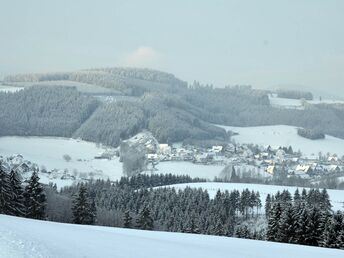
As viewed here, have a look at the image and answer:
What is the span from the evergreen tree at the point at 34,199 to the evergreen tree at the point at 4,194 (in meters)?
1.80

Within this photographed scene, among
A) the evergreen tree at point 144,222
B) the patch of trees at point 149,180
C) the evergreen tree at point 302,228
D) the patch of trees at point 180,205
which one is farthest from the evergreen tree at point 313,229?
the patch of trees at point 149,180

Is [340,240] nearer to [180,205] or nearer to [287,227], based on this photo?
[287,227]

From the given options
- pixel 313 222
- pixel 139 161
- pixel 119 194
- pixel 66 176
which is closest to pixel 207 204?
pixel 119 194

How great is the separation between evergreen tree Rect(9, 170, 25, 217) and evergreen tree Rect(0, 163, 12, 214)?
0.30m

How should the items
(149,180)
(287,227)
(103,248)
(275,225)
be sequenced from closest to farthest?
(103,248)
(287,227)
(275,225)
(149,180)

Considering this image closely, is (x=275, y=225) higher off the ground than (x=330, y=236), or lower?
lower

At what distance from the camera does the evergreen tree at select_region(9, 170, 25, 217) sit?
49.7 meters

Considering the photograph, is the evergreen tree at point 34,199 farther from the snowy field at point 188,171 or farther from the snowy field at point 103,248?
the snowy field at point 188,171

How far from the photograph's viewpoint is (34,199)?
50625 mm

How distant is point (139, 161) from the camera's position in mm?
199375

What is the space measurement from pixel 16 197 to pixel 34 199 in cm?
171

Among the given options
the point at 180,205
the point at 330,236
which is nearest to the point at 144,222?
the point at 330,236

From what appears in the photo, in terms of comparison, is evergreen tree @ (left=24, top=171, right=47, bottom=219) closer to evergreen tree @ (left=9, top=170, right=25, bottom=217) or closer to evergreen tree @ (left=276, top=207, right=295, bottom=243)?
evergreen tree @ (left=9, top=170, right=25, bottom=217)

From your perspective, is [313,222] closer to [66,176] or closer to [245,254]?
[245,254]
